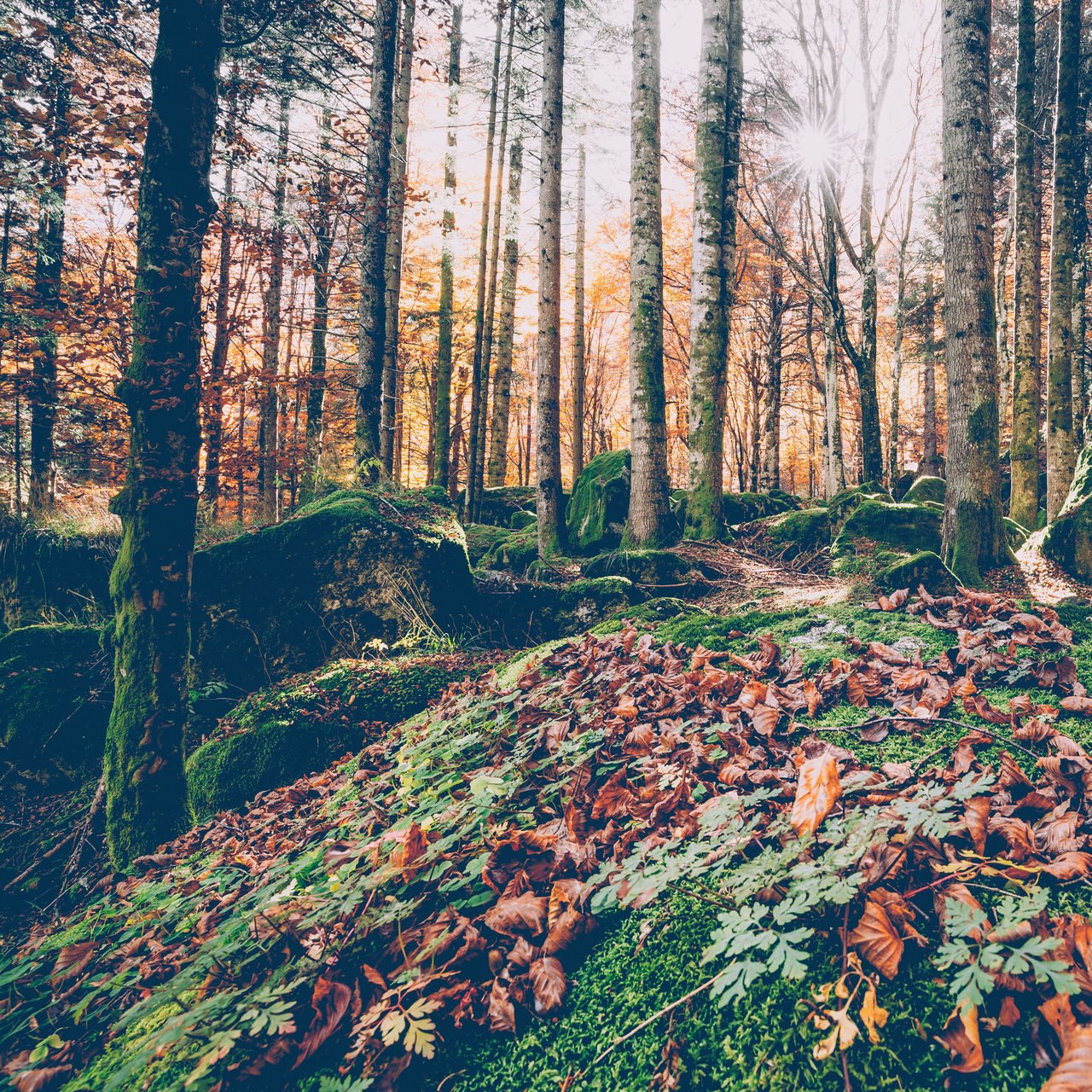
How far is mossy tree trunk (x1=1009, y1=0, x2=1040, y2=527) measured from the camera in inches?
371

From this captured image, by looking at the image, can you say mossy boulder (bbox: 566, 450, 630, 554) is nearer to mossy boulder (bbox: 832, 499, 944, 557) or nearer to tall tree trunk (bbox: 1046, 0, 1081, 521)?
mossy boulder (bbox: 832, 499, 944, 557)

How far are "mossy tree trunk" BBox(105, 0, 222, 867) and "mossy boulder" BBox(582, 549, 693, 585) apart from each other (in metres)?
4.40

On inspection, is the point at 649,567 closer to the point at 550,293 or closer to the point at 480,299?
the point at 550,293

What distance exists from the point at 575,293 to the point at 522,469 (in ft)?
43.9

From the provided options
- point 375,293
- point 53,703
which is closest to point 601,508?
point 375,293

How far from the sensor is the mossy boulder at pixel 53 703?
5.42 metres

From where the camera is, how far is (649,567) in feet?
22.6

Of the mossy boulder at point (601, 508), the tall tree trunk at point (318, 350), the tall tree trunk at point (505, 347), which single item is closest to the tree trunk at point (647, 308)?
the mossy boulder at point (601, 508)

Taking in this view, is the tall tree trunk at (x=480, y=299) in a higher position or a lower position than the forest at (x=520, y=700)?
higher

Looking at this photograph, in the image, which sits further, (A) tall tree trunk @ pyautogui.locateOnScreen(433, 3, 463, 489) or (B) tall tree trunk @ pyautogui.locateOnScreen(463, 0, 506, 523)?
(A) tall tree trunk @ pyautogui.locateOnScreen(433, 3, 463, 489)

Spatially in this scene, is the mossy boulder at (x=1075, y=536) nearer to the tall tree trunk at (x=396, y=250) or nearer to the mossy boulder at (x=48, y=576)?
the tall tree trunk at (x=396, y=250)

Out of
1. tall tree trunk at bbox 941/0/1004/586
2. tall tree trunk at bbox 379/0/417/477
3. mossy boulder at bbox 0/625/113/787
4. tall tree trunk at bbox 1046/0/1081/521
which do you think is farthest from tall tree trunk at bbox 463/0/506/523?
tall tree trunk at bbox 1046/0/1081/521

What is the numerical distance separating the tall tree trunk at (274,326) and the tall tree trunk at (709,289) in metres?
5.93

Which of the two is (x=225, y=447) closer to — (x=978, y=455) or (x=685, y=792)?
(x=685, y=792)
